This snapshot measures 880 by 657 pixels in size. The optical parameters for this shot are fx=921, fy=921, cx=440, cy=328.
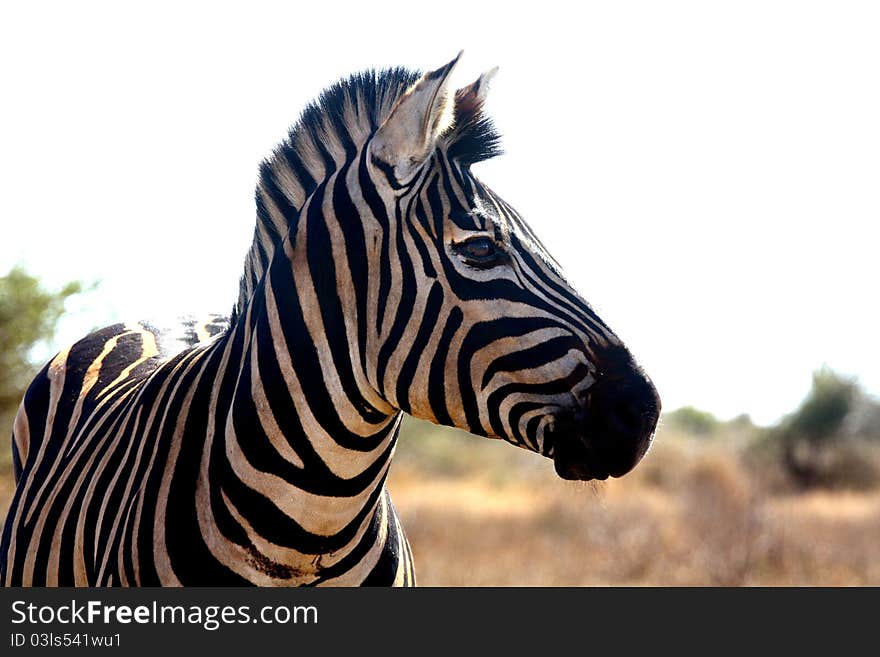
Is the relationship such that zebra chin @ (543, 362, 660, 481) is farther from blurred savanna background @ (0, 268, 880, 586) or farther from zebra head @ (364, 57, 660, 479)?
blurred savanna background @ (0, 268, 880, 586)

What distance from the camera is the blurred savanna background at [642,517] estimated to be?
1073 centimetres

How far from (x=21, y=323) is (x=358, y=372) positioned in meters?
8.99

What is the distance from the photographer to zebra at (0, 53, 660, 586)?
8.38ft

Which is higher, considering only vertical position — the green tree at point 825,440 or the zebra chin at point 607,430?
the green tree at point 825,440

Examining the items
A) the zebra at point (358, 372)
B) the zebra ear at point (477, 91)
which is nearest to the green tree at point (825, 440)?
the zebra ear at point (477, 91)

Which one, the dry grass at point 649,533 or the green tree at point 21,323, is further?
the dry grass at point 649,533

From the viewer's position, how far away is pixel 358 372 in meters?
2.75

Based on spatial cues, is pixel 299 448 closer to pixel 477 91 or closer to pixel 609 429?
pixel 609 429

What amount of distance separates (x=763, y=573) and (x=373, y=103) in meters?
11.9

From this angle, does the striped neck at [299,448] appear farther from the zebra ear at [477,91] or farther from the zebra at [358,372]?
the zebra ear at [477,91]

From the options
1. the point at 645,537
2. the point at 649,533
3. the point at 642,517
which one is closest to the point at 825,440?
the point at 642,517

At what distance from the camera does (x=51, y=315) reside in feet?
34.7

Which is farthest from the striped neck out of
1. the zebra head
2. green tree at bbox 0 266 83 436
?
green tree at bbox 0 266 83 436

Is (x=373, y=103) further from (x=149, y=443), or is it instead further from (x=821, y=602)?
(x=821, y=602)
